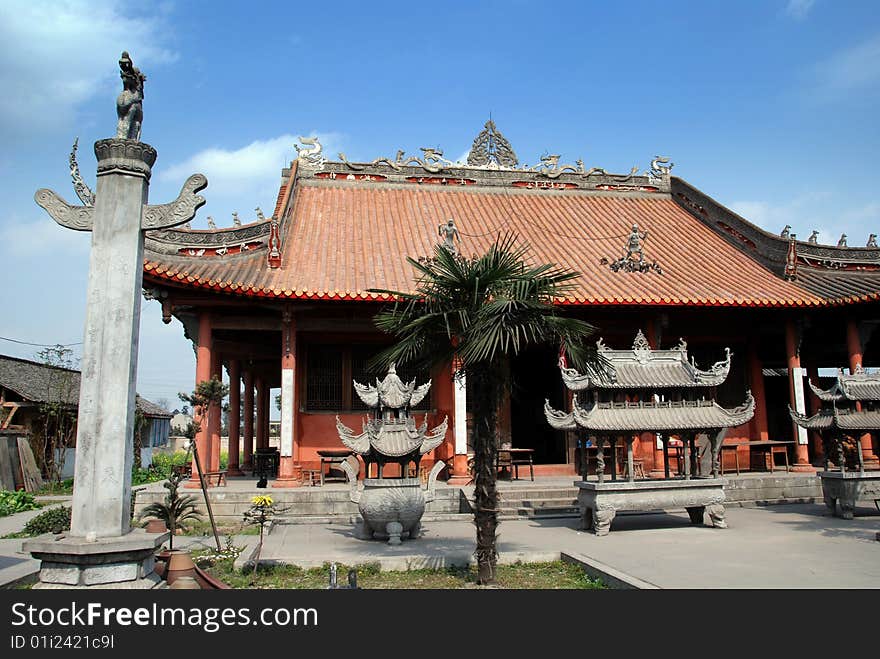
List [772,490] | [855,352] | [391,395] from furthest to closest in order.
Result: [855,352], [772,490], [391,395]

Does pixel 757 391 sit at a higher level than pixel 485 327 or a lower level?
lower

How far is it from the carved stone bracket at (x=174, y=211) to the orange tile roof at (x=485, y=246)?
5864 millimetres

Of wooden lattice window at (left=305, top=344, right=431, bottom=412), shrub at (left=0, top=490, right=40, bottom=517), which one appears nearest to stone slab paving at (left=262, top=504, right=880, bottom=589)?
wooden lattice window at (left=305, top=344, right=431, bottom=412)

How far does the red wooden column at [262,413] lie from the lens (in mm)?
19391

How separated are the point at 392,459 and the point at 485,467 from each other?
2.92 m

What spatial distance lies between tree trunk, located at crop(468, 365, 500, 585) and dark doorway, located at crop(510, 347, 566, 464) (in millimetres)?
10435

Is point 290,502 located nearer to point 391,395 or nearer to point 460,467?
point 391,395

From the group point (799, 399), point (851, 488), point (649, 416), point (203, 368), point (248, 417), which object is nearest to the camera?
point (649, 416)

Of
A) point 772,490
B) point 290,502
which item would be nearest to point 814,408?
point 772,490

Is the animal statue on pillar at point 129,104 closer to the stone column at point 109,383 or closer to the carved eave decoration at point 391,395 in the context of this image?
the stone column at point 109,383

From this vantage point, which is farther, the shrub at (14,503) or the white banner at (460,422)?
the shrub at (14,503)

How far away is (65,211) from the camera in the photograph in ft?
20.0

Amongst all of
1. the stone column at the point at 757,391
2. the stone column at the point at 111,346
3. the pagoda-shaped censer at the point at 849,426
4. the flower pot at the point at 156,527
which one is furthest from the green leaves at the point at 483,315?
the stone column at the point at 757,391

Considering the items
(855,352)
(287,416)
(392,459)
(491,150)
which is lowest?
(392,459)
